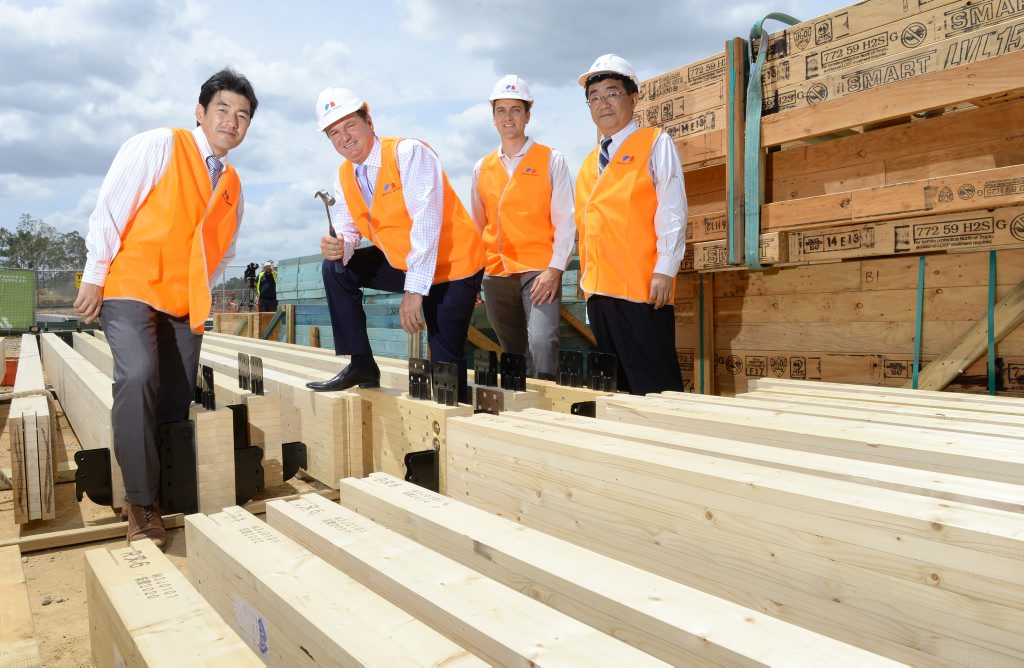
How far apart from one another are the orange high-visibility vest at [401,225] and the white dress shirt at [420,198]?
5cm

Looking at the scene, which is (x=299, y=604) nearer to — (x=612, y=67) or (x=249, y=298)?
(x=612, y=67)

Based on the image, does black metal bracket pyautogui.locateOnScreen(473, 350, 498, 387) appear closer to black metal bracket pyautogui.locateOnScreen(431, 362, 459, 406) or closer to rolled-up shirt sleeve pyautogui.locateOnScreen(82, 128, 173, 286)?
black metal bracket pyautogui.locateOnScreen(431, 362, 459, 406)

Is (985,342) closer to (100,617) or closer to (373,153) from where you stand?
(373,153)

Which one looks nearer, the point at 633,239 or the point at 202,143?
the point at 202,143

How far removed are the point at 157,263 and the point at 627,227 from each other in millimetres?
2570

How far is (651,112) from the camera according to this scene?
5770 mm

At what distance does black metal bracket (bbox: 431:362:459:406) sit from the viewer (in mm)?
3098

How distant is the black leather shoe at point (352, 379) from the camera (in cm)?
380

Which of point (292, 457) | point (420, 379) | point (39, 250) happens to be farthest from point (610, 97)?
point (39, 250)

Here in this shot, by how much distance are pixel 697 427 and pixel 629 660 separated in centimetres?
145

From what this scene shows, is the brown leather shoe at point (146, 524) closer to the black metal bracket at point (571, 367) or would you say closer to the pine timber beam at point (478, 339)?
the black metal bracket at point (571, 367)

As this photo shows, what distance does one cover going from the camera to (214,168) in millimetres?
3402

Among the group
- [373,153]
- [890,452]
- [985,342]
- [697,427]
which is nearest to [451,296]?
[373,153]

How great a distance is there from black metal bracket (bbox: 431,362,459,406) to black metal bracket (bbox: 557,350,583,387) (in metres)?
0.80
